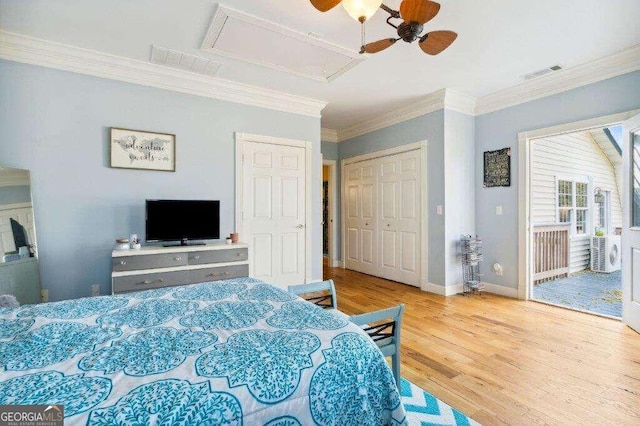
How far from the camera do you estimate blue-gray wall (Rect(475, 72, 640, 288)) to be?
10.5ft

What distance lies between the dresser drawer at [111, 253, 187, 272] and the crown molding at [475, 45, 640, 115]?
4284mm

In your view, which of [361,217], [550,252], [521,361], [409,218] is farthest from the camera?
[361,217]

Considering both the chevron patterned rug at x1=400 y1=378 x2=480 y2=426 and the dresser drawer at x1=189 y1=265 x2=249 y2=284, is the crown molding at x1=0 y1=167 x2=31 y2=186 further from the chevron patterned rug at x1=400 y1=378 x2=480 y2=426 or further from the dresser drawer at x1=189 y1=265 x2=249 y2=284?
the chevron patterned rug at x1=400 y1=378 x2=480 y2=426

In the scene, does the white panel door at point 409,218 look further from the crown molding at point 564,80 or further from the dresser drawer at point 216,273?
the dresser drawer at point 216,273

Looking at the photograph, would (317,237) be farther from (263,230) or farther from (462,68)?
(462,68)

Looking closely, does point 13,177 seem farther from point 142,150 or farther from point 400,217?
point 400,217

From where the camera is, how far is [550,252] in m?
4.98

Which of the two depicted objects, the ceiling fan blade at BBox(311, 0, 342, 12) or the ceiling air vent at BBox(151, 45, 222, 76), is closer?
the ceiling fan blade at BBox(311, 0, 342, 12)

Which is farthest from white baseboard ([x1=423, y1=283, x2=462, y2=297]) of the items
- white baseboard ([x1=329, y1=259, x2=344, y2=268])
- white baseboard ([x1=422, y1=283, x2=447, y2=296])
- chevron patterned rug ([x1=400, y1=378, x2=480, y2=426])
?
chevron patterned rug ([x1=400, y1=378, x2=480, y2=426])

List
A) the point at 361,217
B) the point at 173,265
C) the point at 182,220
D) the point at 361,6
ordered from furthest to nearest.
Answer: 1. the point at 361,217
2. the point at 182,220
3. the point at 173,265
4. the point at 361,6

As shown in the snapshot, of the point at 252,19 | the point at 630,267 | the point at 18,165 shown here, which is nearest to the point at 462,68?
the point at 252,19

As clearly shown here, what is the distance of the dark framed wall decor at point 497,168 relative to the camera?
13.3ft

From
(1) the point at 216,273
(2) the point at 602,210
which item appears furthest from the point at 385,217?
(2) the point at 602,210

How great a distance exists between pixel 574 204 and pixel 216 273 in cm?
613
